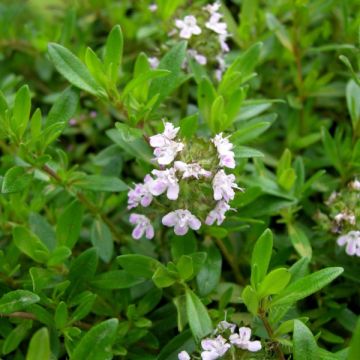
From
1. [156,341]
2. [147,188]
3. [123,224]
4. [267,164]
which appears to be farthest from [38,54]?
[156,341]

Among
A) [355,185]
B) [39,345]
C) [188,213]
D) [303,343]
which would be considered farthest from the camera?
[355,185]

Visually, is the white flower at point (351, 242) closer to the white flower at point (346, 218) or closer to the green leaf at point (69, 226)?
the white flower at point (346, 218)

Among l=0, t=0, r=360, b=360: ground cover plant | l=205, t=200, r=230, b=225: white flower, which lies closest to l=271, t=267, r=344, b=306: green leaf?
l=0, t=0, r=360, b=360: ground cover plant

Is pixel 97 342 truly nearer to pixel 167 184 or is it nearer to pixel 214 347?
pixel 214 347

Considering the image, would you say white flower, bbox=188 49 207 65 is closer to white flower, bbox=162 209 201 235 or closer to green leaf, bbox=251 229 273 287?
white flower, bbox=162 209 201 235

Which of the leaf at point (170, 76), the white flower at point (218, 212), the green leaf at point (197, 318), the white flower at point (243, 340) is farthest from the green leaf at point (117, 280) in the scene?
the leaf at point (170, 76)

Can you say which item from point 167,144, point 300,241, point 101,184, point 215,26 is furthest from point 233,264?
point 215,26
